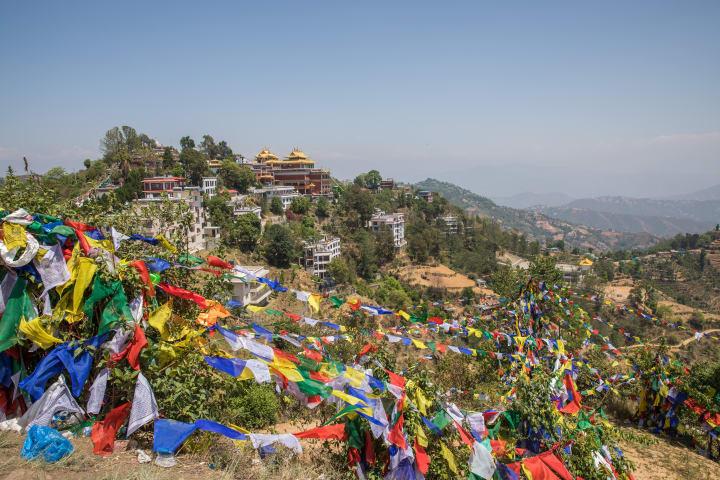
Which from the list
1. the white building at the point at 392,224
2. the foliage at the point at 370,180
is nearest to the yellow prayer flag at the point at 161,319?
the white building at the point at 392,224

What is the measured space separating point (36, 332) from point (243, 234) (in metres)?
31.2

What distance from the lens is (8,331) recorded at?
5.18 metres

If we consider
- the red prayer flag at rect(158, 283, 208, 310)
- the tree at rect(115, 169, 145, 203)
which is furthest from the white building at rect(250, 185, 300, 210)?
the red prayer flag at rect(158, 283, 208, 310)

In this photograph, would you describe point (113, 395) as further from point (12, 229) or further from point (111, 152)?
point (111, 152)

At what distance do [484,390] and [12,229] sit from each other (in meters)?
8.82

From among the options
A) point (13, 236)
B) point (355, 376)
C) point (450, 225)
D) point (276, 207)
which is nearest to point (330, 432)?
point (355, 376)

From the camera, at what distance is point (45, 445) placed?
471cm

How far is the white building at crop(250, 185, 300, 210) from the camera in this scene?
47344mm

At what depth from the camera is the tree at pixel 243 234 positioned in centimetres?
3541

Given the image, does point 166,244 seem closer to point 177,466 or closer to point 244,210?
point 177,466

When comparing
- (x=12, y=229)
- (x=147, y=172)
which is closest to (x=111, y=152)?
(x=147, y=172)

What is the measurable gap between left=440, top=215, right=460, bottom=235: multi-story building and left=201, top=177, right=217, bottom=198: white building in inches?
1236

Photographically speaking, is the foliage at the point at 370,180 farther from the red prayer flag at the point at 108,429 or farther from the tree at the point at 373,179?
the red prayer flag at the point at 108,429

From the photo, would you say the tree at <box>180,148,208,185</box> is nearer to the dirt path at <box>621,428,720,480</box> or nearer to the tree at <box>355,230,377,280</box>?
the tree at <box>355,230,377,280</box>
